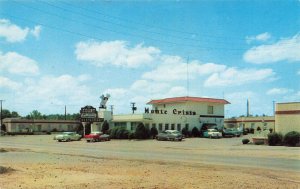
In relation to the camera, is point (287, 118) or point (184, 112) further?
point (184, 112)

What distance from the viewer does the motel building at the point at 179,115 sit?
202ft

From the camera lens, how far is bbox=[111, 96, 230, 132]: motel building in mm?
61531

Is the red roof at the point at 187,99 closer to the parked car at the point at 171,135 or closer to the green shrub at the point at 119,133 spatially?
the green shrub at the point at 119,133

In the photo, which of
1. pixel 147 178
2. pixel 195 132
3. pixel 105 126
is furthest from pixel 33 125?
pixel 147 178

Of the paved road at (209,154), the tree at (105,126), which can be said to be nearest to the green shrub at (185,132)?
the tree at (105,126)

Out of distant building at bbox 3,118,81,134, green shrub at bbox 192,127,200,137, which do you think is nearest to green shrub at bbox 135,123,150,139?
green shrub at bbox 192,127,200,137

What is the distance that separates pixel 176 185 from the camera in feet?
46.2

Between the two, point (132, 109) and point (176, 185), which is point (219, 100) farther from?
point (176, 185)

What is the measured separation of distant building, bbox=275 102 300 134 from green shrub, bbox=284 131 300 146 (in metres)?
2.80

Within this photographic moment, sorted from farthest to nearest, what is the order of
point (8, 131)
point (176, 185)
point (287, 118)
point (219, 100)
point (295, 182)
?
point (8, 131) → point (219, 100) → point (287, 118) → point (295, 182) → point (176, 185)

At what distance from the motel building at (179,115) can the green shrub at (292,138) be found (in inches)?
940

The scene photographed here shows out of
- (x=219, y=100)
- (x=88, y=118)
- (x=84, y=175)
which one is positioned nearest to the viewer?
(x=84, y=175)

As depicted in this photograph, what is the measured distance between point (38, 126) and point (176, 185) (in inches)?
3450

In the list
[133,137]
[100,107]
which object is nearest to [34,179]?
[133,137]
